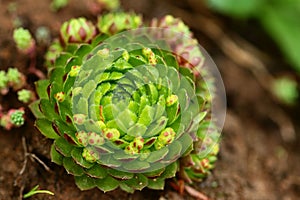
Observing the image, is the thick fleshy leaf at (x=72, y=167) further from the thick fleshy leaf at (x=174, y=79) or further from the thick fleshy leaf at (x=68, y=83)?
the thick fleshy leaf at (x=174, y=79)

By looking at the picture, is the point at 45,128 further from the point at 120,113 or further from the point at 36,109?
the point at 120,113

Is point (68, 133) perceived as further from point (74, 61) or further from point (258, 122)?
point (258, 122)

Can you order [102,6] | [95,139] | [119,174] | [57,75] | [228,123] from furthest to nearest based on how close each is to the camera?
[228,123] → [102,6] → [57,75] → [119,174] → [95,139]

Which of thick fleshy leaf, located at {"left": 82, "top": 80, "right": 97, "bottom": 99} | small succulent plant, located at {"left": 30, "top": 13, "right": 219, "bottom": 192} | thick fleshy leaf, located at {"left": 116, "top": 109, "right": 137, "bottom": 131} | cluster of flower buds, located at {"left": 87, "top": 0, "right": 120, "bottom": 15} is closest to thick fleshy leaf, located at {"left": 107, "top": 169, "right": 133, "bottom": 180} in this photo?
small succulent plant, located at {"left": 30, "top": 13, "right": 219, "bottom": 192}

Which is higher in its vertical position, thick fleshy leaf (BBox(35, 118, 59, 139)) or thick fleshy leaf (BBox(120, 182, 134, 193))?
thick fleshy leaf (BBox(35, 118, 59, 139))

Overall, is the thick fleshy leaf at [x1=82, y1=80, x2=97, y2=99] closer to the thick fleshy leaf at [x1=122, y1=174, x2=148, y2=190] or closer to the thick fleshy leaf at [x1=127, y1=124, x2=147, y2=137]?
the thick fleshy leaf at [x1=127, y1=124, x2=147, y2=137]

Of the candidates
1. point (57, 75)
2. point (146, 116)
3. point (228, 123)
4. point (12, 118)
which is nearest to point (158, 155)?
point (146, 116)

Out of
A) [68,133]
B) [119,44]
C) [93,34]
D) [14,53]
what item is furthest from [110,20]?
[68,133]
